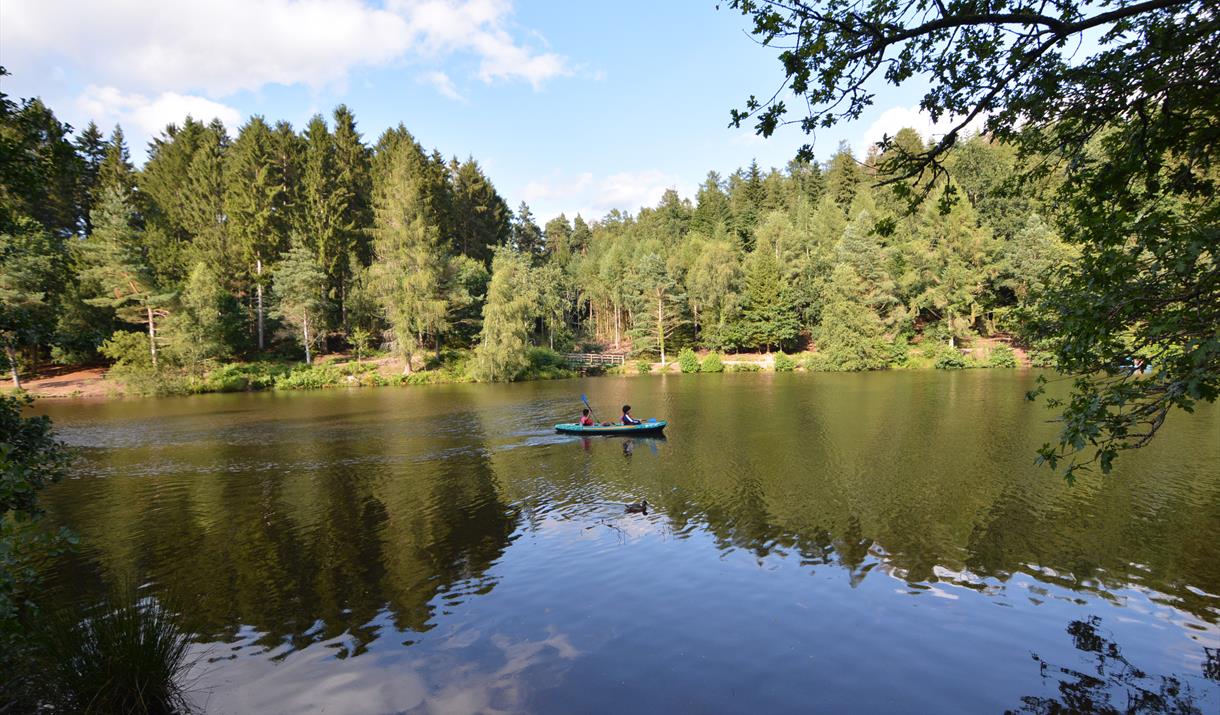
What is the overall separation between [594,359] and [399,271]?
21.0 metres

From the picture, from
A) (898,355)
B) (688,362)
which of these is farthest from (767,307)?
(898,355)

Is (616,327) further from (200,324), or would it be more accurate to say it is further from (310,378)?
(200,324)

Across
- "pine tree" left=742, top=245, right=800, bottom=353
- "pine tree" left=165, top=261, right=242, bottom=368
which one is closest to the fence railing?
"pine tree" left=742, top=245, right=800, bottom=353

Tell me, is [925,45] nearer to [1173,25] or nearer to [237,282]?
[1173,25]

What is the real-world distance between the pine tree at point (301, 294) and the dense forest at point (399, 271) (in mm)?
178

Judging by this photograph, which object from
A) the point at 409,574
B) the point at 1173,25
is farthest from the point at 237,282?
the point at 1173,25

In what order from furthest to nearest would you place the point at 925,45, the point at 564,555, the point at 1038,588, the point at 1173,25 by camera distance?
1. the point at 564,555
2. the point at 1038,588
3. the point at 925,45
4. the point at 1173,25

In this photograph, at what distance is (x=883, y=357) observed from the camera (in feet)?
186

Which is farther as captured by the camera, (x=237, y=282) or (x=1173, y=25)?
(x=237, y=282)

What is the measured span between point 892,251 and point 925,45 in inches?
2398

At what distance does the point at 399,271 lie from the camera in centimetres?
5203

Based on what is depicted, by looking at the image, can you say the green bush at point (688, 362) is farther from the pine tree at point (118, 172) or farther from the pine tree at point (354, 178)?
the pine tree at point (118, 172)

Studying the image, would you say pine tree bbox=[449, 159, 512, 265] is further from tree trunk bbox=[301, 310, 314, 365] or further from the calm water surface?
the calm water surface

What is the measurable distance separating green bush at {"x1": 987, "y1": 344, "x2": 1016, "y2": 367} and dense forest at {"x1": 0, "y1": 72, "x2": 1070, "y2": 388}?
10.8ft
